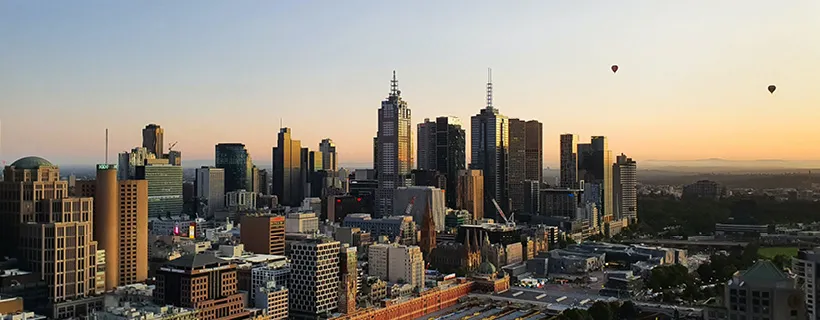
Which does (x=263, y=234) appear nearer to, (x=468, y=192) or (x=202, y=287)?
(x=202, y=287)

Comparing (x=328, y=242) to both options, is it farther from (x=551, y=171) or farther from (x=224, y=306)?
(x=551, y=171)

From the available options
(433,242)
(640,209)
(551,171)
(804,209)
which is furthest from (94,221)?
(551,171)

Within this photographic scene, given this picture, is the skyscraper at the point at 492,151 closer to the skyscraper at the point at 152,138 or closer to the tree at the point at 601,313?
the skyscraper at the point at 152,138

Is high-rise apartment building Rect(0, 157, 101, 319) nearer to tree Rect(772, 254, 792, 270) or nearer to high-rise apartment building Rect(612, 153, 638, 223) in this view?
tree Rect(772, 254, 792, 270)

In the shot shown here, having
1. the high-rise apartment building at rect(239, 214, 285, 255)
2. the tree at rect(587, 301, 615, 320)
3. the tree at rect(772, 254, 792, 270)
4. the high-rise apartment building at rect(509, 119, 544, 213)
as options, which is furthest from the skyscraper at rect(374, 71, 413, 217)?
the tree at rect(587, 301, 615, 320)

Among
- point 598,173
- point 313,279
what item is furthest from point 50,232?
point 598,173

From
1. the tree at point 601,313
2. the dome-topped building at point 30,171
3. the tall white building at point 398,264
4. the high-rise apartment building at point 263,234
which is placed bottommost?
the tree at point 601,313

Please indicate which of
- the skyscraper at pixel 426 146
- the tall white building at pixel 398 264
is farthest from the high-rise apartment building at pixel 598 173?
the tall white building at pixel 398 264
